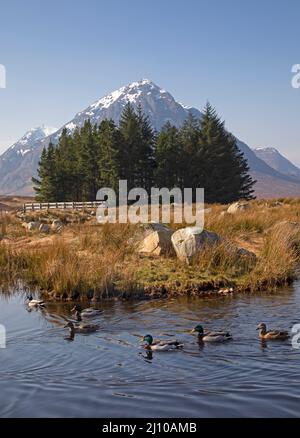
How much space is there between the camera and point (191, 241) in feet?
66.5

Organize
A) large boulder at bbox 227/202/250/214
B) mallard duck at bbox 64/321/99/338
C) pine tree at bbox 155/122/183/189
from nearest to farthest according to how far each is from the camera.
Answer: mallard duck at bbox 64/321/99/338 < large boulder at bbox 227/202/250/214 < pine tree at bbox 155/122/183/189

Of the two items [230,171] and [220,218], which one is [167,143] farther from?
[220,218]

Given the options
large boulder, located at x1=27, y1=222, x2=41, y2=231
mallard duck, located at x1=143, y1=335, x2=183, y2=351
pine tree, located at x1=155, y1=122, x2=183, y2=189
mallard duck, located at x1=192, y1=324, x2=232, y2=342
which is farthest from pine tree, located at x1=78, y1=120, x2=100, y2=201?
mallard duck, located at x1=143, y1=335, x2=183, y2=351

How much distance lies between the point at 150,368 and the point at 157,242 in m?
11.4

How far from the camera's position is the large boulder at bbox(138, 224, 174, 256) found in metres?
21.9

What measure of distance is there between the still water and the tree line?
46005 mm

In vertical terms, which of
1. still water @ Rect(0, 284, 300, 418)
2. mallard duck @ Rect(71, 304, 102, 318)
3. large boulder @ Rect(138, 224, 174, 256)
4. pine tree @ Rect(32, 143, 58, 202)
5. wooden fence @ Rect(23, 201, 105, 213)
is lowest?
still water @ Rect(0, 284, 300, 418)

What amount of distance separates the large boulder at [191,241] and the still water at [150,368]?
435 centimetres

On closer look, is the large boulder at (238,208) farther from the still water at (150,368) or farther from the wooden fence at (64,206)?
the still water at (150,368)

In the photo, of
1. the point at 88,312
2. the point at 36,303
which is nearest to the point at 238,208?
the point at 36,303

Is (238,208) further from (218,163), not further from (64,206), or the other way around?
(218,163)

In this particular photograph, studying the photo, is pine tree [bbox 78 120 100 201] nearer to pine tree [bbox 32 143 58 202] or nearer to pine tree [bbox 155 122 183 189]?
pine tree [bbox 32 143 58 202]

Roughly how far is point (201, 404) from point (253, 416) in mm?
872

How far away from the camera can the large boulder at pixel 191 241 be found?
2017 centimetres
